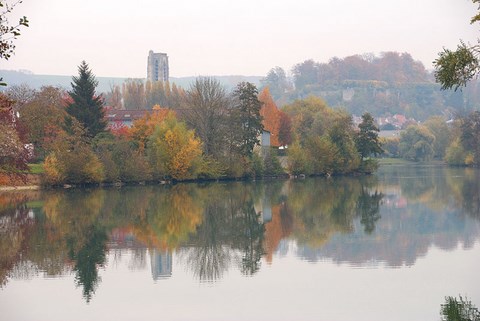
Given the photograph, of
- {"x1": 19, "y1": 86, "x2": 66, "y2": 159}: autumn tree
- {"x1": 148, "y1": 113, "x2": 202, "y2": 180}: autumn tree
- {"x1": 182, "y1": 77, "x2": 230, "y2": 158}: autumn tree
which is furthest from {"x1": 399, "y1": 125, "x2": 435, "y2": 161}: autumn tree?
{"x1": 19, "y1": 86, "x2": 66, "y2": 159}: autumn tree

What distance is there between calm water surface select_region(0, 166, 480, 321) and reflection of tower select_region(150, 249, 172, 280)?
0.03 m

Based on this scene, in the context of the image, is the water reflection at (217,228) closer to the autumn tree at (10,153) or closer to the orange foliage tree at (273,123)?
the autumn tree at (10,153)

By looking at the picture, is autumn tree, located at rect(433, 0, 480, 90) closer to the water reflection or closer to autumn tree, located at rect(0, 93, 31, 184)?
the water reflection

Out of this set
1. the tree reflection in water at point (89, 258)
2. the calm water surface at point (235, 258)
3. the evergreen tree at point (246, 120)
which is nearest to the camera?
the calm water surface at point (235, 258)

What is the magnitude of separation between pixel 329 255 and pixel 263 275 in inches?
159

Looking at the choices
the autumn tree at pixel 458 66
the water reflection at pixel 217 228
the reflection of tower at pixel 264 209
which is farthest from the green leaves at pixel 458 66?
the reflection of tower at pixel 264 209

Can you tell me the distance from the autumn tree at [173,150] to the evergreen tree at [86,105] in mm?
4592

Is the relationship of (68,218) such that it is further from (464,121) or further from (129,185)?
(464,121)

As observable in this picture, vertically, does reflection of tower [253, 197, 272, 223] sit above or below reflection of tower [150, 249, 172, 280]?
above

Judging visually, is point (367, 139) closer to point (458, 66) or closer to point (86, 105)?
point (86, 105)

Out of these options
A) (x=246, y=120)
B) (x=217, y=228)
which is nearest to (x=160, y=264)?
(x=217, y=228)

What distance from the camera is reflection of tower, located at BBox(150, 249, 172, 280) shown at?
74.4 feet

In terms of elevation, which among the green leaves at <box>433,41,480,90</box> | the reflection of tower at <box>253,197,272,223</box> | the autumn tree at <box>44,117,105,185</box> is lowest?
the reflection of tower at <box>253,197,272,223</box>

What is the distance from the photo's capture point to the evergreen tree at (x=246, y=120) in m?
71.3
